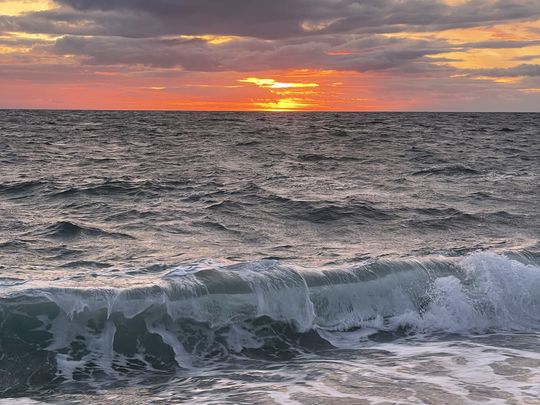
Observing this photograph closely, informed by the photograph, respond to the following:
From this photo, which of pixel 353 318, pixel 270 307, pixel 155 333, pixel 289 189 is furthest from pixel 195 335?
pixel 289 189

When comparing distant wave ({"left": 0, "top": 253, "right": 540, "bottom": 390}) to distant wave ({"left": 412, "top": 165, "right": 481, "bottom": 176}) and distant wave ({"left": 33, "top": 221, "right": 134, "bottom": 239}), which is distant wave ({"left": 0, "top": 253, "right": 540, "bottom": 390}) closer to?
distant wave ({"left": 33, "top": 221, "right": 134, "bottom": 239})

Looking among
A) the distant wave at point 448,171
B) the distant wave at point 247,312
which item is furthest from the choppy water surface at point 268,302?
the distant wave at point 448,171

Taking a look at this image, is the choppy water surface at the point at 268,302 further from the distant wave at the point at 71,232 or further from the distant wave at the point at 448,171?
the distant wave at the point at 448,171

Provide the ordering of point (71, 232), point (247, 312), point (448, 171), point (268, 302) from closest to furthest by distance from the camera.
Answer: point (247, 312) < point (268, 302) < point (71, 232) < point (448, 171)

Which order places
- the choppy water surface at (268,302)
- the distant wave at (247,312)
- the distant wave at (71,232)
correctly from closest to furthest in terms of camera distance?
the choppy water surface at (268,302)
the distant wave at (247,312)
the distant wave at (71,232)

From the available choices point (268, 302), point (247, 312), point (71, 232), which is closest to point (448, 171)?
point (71, 232)

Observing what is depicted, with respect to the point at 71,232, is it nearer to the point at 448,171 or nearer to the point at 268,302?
the point at 268,302

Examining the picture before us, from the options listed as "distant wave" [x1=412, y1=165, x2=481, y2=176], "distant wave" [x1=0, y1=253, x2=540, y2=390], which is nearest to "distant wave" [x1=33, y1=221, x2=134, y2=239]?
"distant wave" [x1=0, y1=253, x2=540, y2=390]

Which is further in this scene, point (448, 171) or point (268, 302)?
point (448, 171)

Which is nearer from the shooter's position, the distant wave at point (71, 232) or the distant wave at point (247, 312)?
the distant wave at point (247, 312)

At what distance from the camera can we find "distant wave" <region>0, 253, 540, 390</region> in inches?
265

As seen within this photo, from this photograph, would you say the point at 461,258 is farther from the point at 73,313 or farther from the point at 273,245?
the point at 73,313

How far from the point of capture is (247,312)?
768 centimetres

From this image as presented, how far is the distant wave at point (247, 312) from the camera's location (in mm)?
6727
